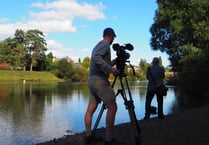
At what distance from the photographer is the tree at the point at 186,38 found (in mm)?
31669

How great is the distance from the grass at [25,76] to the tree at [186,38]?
69273 millimetres

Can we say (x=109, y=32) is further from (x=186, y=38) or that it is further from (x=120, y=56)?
(x=186, y=38)

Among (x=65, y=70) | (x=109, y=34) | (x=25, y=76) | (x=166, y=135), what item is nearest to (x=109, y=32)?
(x=109, y=34)

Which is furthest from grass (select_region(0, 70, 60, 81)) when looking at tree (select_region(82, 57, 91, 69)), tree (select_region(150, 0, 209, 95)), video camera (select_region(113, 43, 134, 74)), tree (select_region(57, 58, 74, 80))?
video camera (select_region(113, 43, 134, 74))

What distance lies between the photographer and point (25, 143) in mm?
11844

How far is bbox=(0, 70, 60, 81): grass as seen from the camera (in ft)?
343

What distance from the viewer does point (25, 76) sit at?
108 metres

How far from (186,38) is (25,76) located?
77447 millimetres

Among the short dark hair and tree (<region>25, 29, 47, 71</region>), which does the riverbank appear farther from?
tree (<region>25, 29, 47, 71</region>)

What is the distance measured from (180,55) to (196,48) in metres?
4.19

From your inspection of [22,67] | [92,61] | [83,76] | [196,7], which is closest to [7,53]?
[22,67]

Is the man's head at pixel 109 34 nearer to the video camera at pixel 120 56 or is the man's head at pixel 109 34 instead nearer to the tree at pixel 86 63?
the video camera at pixel 120 56

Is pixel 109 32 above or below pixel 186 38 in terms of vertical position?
below

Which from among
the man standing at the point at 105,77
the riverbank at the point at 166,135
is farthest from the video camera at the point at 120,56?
the riverbank at the point at 166,135
